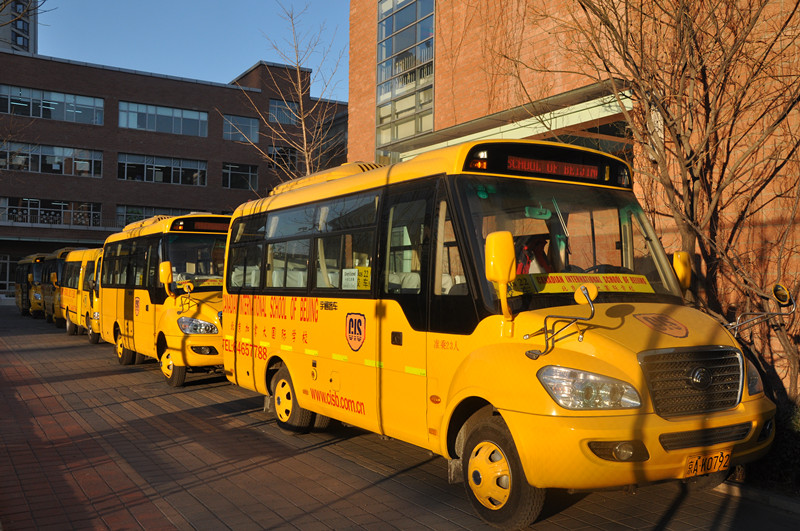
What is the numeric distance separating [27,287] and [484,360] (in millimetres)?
35294

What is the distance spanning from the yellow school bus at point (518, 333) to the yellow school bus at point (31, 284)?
29.6 m

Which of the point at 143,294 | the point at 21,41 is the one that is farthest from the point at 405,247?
the point at 21,41

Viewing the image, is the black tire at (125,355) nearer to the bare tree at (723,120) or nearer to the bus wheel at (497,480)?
the bare tree at (723,120)

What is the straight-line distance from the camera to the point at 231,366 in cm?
1070

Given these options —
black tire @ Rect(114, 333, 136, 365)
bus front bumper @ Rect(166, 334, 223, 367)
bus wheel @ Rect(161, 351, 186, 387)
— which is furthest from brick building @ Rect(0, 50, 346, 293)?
bus front bumper @ Rect(166, 334, 223, 367)

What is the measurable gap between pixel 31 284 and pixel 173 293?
25745mm

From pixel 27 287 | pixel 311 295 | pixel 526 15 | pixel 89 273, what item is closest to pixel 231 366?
pixel 311 295

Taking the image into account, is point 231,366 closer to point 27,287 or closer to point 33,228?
point 27,287

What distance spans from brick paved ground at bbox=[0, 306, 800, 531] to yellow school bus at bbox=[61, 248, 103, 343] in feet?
29.6

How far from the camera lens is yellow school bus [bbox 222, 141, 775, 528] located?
16.9ft

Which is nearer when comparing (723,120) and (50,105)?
(723,120)

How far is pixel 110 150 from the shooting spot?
5631cm

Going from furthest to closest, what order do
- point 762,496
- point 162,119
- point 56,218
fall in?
point 162,119 → point 56,218 → point 762,496

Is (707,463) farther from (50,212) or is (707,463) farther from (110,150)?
(110,150)
